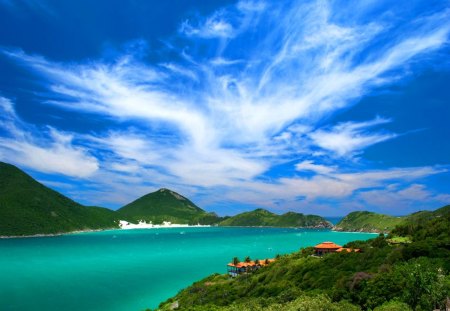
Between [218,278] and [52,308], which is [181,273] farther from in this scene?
[52,308]

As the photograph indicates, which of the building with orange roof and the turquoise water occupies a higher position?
the building with orange roof

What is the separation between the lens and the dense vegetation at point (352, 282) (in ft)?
115

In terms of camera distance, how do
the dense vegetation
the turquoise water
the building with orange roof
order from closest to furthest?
1. the dense vegetation
2. the turquoise water
3. the building with orange roof

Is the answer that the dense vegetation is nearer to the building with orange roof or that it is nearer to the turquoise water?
the building with orange roof

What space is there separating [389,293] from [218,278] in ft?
155

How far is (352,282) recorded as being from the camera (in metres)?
45.6

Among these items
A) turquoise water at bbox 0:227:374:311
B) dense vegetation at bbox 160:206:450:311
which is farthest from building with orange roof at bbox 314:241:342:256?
turquoise water at bbox 0:227:374:311

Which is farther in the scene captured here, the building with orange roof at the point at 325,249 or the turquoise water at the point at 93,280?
the building with orange roof at the point at 325,249

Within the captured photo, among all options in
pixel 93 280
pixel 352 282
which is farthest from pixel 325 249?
pixel 93 280

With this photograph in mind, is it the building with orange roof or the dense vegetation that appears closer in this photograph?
the dense vegetation

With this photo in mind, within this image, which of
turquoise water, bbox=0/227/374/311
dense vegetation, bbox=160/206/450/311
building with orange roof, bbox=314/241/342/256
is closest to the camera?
dense vegetation, bbox=160/206/450/311

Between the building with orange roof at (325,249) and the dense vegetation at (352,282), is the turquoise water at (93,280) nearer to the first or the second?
the dense vegetation at (352,282)

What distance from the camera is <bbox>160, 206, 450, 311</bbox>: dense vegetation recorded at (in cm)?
3516

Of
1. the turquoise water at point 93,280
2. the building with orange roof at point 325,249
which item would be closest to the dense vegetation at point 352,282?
the building with orange roof at point 325,249
